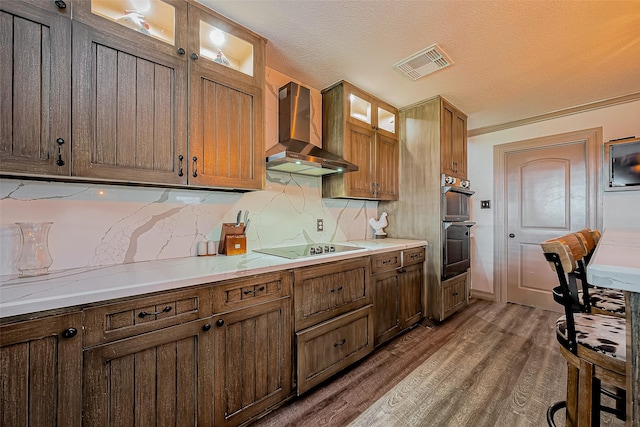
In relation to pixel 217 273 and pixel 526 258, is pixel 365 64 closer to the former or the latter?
pixel 217 273

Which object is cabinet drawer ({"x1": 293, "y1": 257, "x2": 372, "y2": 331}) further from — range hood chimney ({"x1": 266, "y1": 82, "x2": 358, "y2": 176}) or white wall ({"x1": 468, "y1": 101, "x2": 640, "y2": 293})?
white wall ({"x1": 468, "y1": 101, "x2": 640, "y2": 293})

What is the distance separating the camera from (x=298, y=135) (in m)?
2.36

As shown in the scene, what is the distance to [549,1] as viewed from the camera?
61.6 inches

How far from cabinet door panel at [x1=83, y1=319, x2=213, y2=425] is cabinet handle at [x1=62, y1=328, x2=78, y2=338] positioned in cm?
9

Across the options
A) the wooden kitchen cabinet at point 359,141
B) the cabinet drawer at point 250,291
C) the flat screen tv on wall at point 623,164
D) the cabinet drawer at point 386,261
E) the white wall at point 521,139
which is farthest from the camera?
the white wall at point 521,139

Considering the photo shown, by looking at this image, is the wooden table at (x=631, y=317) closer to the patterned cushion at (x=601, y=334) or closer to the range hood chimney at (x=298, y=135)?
the patterned cushion at (x=601, y=334)

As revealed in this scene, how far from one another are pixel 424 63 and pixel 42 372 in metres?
2.92

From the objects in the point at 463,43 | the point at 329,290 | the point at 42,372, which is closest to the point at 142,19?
the point at 42,372

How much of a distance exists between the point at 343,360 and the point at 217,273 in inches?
48.8

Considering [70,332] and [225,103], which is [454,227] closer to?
[225,103]

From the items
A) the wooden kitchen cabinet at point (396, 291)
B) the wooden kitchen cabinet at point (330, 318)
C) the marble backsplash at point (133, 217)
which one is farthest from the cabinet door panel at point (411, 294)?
the marble backsplash at point (133, 217)

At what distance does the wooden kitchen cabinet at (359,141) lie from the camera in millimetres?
2543

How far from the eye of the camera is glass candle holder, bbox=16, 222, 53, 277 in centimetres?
125

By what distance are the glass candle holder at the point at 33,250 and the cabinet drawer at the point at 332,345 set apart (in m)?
1.40
